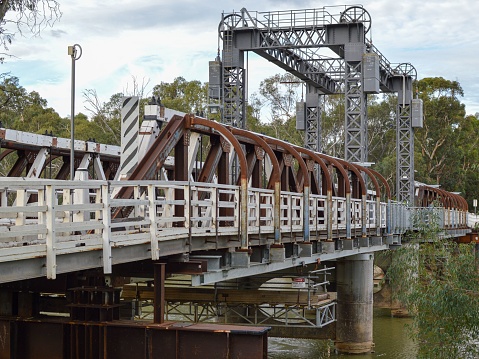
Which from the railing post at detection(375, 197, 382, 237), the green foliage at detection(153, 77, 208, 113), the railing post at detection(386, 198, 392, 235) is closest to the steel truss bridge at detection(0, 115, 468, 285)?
the railing post at detection(375, 197, 382, 237)

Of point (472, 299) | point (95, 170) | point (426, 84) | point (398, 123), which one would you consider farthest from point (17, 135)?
point (426, 84)

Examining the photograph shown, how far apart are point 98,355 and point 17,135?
314 inches

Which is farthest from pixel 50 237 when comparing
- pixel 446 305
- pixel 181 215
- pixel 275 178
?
pixel 446 305

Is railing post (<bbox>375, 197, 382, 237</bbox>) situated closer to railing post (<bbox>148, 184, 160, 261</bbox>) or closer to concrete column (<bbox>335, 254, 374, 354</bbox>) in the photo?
concrete column (<bbox>335, 254, 374, 354</bbox>)

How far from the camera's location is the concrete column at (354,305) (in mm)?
31016

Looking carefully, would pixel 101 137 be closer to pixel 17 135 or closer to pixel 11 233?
pixel 17 135

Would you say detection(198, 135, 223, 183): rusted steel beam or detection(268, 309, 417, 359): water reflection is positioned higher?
detection(198, 135, 223, 183): rusted steel beam

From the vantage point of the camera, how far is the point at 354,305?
31.4 meters

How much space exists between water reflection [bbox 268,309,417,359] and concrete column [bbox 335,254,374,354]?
1.74ft

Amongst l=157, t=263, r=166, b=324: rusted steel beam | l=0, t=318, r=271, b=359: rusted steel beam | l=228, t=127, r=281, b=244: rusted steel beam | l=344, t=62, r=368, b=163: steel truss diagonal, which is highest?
l=344, t=62, r=368, b=163: steel truss diagonal

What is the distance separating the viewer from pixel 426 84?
82.2 m

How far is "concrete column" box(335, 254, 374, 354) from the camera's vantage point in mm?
31016

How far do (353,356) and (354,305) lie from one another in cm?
190

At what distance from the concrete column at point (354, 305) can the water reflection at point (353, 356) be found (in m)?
0.53
